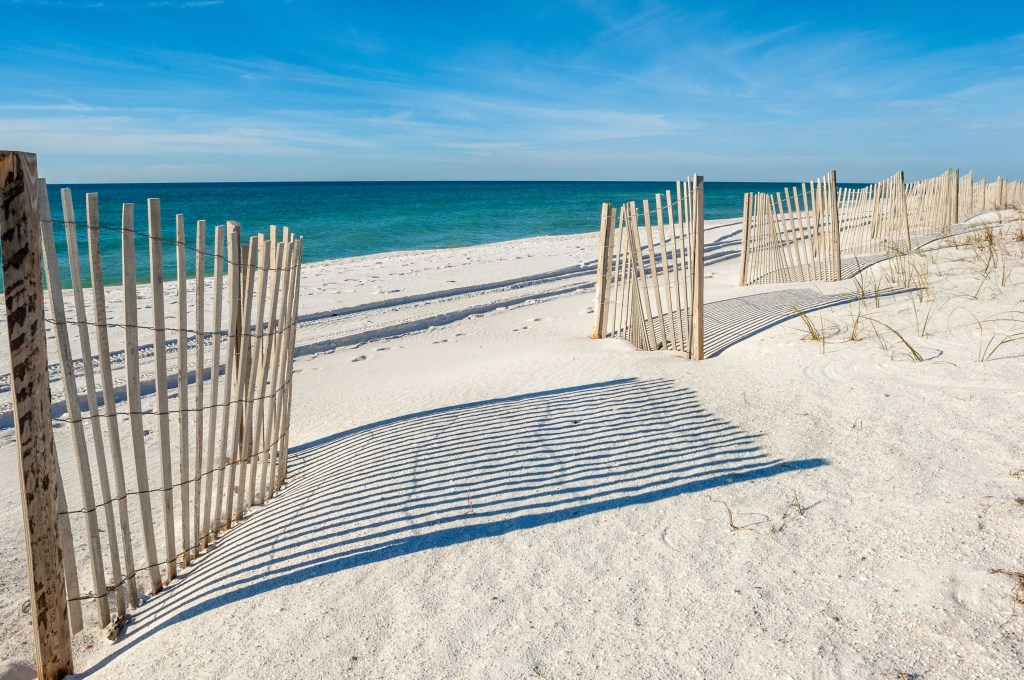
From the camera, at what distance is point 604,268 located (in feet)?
20.6

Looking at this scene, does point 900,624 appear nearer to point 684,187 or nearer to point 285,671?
point 285,671

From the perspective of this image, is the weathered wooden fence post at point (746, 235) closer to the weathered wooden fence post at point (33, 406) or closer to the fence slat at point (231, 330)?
the fence slat at point (231, 330)

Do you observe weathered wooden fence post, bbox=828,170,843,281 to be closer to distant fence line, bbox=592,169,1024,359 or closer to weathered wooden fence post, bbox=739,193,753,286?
distant fence line, bbox=592,169,1024,359

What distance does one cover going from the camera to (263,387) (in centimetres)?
321

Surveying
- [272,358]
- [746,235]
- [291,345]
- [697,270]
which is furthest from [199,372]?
[746,235]

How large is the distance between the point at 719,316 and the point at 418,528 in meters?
4.99

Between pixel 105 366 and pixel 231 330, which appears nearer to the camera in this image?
pixel 105 366

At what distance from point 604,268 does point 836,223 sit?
14.7 ft

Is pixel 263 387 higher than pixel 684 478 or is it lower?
higher

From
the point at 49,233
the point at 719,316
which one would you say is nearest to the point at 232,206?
the point at 719,316

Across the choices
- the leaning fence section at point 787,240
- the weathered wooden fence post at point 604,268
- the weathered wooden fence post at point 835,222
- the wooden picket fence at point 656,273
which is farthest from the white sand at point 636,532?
the weathered wooden fence post at point 835,222

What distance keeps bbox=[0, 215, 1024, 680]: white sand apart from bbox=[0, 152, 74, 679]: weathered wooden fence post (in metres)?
0.22

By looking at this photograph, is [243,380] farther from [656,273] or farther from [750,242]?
[750,242]

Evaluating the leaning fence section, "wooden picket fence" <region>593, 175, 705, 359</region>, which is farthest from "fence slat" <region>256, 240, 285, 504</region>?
the leaning fence section
